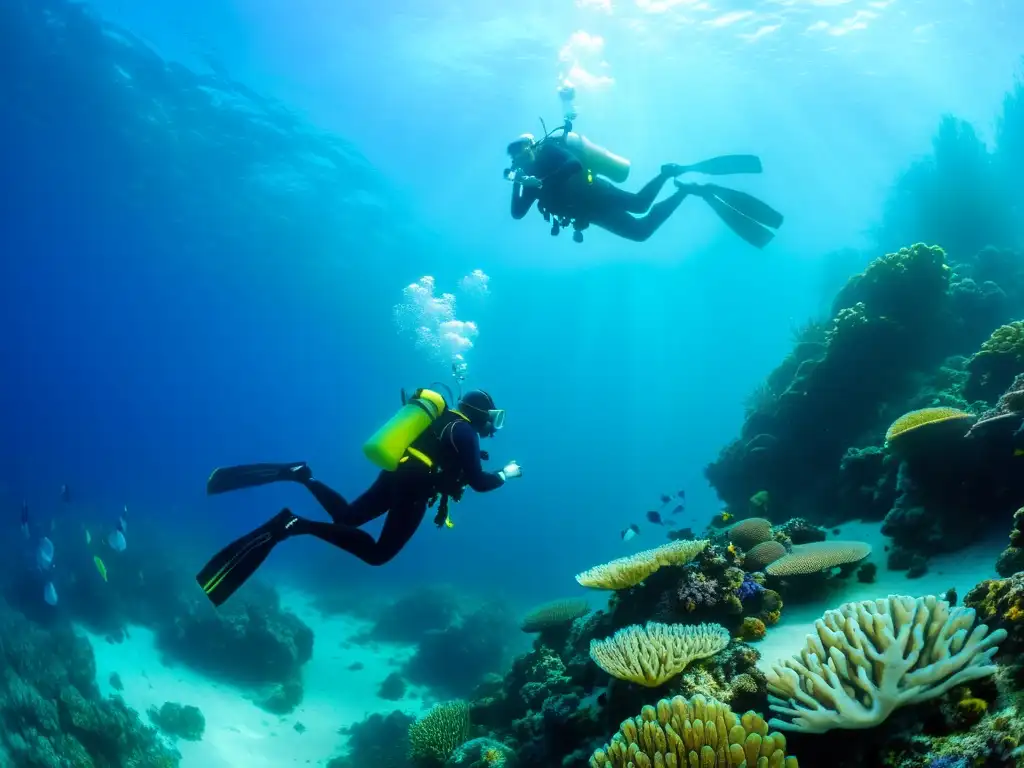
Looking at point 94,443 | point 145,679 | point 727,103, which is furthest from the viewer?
point 94,443

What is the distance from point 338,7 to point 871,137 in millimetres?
36615

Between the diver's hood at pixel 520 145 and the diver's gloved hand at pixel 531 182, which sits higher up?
the diver's hood at pixel 520 145

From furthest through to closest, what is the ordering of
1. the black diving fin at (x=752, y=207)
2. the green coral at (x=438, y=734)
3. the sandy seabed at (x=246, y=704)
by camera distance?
the sandy seabed at (x=246, y=704) → the black diving fin at (x=752, y=207) → the green coral at (x=438, y=734)

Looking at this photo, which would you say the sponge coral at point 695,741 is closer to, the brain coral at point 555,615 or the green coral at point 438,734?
the green coral at point 438,734

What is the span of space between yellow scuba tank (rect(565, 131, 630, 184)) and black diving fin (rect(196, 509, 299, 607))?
772 centimetres

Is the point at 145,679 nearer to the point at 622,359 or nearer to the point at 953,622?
the point at 953,622

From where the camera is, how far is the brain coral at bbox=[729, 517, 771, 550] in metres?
6.94

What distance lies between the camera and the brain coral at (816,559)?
574cm

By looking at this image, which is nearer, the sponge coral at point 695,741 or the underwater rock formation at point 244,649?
the sponge coral at point 695,741

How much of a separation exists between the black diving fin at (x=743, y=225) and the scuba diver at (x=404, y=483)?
19.9 ft

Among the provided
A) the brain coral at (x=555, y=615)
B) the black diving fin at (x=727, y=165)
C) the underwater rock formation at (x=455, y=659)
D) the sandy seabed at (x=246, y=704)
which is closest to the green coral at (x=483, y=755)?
the brain coral at (x=555, y=615)

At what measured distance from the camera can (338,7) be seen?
27562 millimetres

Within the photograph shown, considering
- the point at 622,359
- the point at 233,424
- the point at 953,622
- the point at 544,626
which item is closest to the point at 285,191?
the point at 544,626

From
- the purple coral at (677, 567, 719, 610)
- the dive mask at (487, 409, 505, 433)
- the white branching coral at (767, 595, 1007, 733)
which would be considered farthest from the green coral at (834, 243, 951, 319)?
the white branching coral at (767, 595, 1007, 733)
